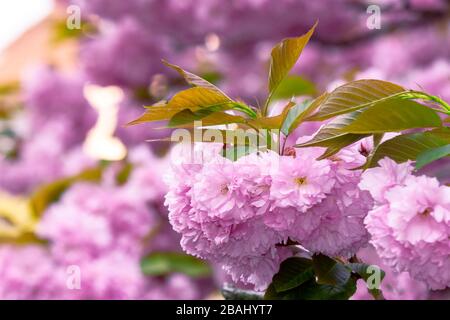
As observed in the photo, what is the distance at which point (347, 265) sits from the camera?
0.63 m

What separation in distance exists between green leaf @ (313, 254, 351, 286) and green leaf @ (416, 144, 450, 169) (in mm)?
129

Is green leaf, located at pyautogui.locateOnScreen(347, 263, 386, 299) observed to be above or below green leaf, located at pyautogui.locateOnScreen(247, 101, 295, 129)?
below

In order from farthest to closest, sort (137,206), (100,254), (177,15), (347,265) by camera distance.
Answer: (177,15)
(137,206)
(100,254)
(347,265)

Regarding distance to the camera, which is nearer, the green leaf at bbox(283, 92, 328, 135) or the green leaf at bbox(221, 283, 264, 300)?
the green leaf at bbox(283, 92, 328, 135)

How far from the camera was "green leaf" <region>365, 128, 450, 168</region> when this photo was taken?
55 cm

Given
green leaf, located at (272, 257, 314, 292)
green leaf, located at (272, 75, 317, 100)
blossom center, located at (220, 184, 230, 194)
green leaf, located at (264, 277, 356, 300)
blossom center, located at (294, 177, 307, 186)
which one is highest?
green leaf, located at (272, 75, 317, 100)

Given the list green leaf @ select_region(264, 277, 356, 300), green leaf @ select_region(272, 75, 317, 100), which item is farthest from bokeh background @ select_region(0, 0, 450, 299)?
green leaf @ select_region(264, 277, 356, 300)

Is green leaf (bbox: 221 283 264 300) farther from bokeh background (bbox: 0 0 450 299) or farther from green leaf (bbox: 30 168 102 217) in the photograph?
green leaf (bbox: 30 168 102 217)

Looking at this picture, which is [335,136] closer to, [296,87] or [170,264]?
[296,87]

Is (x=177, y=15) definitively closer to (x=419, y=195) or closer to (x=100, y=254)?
(x=100, y=254)

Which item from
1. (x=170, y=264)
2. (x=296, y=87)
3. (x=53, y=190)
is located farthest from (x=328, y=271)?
(x=53, y=190)

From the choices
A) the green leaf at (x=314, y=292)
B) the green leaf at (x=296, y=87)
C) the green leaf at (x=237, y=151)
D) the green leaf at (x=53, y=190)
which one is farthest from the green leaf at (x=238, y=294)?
the green leaf at (x=53, y=190)
